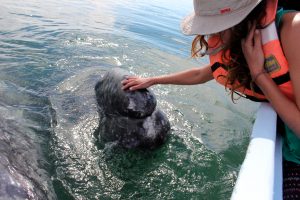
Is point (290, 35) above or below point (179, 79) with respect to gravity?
above

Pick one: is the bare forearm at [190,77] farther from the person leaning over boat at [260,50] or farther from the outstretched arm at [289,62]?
the outstretched arm at [289,62]

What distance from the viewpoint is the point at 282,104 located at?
2.60m

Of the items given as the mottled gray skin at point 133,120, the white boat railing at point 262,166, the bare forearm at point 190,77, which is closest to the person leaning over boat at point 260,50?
the white boat railing at point 262,166

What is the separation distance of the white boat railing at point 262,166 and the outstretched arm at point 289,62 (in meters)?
0.20

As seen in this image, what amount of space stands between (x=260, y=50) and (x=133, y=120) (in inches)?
79.7

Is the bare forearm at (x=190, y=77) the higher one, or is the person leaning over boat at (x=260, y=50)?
the person leaning over boat at (x=260, y=50)

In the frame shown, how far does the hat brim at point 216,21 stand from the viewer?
2.50 meters

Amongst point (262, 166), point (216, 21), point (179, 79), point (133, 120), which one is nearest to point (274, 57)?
point (216, 21)

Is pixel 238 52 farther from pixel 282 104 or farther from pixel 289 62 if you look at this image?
pixel 282 104

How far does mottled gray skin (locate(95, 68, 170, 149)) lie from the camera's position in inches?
165

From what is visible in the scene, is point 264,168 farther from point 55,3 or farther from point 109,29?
point 55,3

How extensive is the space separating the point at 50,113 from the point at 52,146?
1.01m

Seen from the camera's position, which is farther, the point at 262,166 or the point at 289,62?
the point at 289,62

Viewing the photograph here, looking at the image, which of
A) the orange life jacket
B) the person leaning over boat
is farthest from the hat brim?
the orange life jacket
